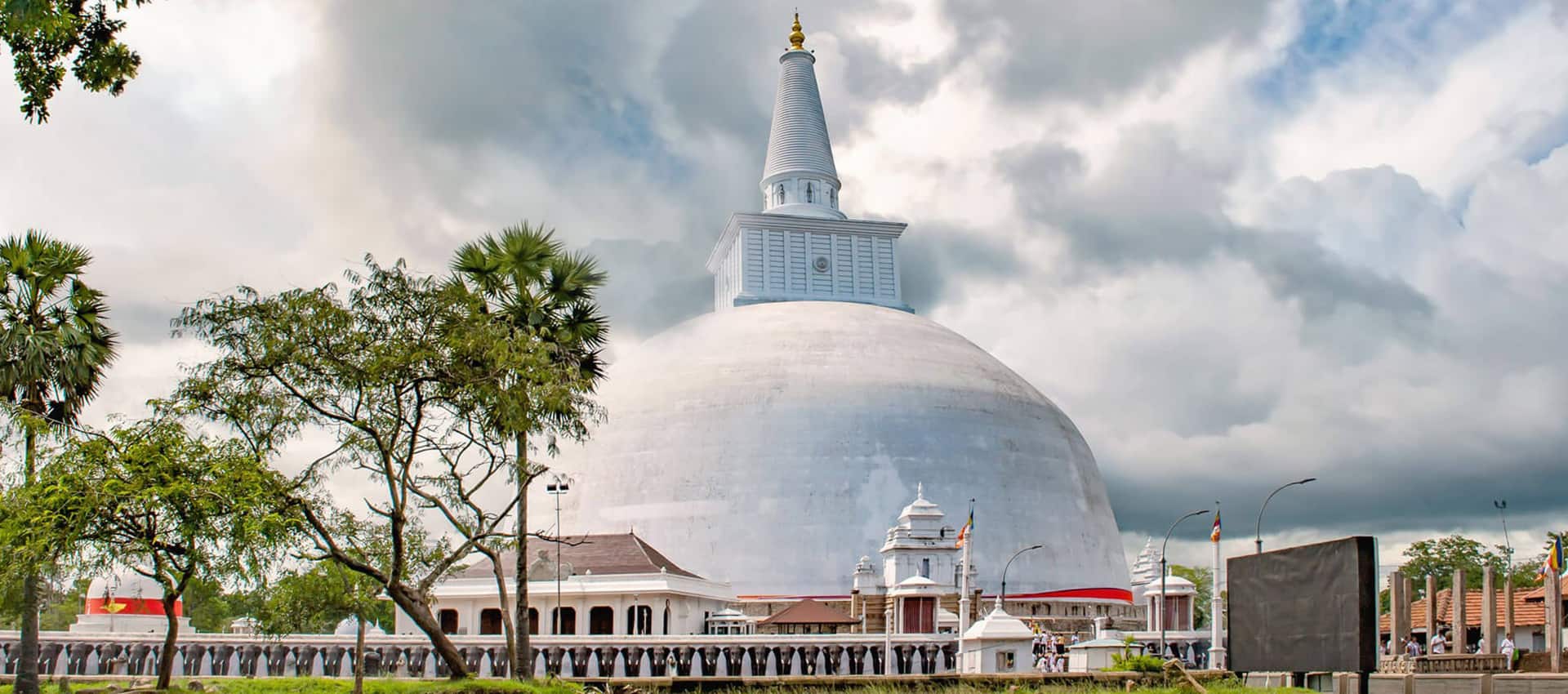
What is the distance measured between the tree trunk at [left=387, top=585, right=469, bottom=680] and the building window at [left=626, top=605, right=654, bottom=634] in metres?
21.5

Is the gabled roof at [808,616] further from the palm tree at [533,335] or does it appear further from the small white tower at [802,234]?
the small white tower at [802,234]

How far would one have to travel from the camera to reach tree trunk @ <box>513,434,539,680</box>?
97.8 feet

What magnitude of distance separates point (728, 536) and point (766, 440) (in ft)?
15.1

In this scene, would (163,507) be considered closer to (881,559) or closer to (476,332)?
(476,332)

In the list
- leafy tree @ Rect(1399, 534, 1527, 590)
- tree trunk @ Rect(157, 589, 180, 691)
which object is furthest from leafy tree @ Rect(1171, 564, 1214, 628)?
tree trunk @ Rect(157, 589, 180, 691)

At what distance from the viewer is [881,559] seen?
183 ft

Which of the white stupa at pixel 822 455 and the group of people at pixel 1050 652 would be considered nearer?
the group of people at pixel 1050 652

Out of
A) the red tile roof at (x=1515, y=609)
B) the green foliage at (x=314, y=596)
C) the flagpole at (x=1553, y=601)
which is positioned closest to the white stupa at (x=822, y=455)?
the red tile roof at (x=1515, y=609)

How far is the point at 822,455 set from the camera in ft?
191

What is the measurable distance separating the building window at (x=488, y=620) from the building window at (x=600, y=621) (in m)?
4.34

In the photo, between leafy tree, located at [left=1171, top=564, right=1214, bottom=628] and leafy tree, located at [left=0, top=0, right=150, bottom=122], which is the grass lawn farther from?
leafy tree, located at [left=1171, top=564, right=1214, bottom=628]

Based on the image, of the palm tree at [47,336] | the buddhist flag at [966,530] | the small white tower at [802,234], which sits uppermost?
the small white tower at [802,234]

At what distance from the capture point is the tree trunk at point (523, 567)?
2980 centimetres

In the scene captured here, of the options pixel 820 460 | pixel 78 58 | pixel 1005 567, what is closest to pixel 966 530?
pixel 1005 567
